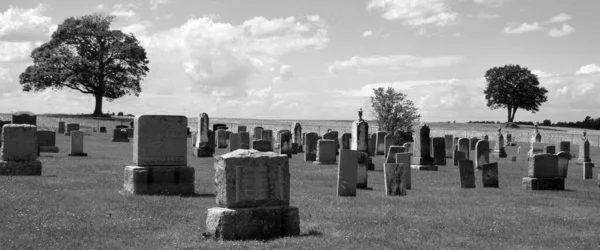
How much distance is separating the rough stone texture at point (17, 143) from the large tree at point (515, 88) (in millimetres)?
86002

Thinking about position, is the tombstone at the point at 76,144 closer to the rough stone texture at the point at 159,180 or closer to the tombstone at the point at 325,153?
the tombstone at the point at 325,153

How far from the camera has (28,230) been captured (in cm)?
1034

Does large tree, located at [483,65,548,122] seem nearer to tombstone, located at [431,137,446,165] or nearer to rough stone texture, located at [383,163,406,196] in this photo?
tombstone, located at [431,137,446,165]

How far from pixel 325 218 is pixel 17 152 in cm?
1121

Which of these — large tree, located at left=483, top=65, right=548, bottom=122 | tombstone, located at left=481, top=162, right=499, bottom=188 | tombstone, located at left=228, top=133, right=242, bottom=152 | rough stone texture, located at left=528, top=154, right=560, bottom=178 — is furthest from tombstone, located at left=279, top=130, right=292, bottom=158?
large tree, located at left=483, top=65, right=548, bottom=122

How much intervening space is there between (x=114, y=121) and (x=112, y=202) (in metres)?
59.8

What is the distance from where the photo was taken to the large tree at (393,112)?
54594mm

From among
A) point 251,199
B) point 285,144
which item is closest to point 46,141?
point 285,144

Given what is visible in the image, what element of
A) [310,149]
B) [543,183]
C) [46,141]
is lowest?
[543,183]

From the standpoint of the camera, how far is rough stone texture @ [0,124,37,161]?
737 inches

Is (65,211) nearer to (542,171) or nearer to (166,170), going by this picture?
(166,170)

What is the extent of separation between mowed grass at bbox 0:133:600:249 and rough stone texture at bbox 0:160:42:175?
0.68m

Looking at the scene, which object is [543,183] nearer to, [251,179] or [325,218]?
[325,218]

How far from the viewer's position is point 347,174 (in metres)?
15.5
